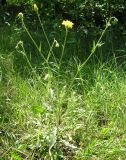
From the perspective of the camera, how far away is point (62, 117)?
2.83 meters

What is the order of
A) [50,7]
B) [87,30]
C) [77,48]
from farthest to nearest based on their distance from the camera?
[50,7] → [87,30] → [77,48]

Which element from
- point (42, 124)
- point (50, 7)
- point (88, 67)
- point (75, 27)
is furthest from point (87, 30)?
point (42, 124)

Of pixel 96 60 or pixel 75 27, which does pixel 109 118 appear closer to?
pixel 96 60

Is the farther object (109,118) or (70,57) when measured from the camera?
(70,57)

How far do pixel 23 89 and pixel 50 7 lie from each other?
2.40 m

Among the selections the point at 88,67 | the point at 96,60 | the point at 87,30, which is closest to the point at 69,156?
the point at 88,67

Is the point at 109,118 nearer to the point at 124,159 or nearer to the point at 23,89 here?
the point at 124,159

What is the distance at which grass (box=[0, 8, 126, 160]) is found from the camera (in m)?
2.60

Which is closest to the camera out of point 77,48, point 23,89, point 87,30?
point 23,89

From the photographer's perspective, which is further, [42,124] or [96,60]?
[96,60]

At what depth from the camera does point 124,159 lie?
2.61 meters

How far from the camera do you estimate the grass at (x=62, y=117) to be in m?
2.60

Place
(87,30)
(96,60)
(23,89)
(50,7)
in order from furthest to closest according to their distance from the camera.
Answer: (50,7) < (87,30) < (96,60) < (23,89)

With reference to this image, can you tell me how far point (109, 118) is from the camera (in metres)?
3.00
